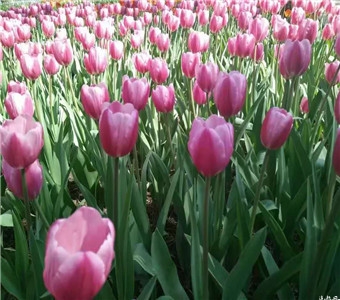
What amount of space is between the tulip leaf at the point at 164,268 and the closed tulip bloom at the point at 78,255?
1.56 feet

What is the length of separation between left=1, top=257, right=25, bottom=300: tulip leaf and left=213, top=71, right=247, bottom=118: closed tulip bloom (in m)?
0.62

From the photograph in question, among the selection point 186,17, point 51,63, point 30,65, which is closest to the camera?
point 30,65

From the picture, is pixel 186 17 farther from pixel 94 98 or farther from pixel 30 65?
pixel 94 98

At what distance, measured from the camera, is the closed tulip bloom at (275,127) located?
101cm

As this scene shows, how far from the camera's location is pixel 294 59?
1.50 meters

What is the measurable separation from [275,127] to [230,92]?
192 millimetres

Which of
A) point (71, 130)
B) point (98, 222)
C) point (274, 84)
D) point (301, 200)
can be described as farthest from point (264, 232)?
point (274, 84)

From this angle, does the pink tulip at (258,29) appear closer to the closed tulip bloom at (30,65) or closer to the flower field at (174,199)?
the flower field at (174,199)

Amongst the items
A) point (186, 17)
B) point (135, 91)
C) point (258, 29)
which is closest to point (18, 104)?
point (135, 91)

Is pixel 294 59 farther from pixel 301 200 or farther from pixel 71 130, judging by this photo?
pixel 71 130

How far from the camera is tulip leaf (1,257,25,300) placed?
101 centimetres

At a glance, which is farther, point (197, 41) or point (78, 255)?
point (197, 41)

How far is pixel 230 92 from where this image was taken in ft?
3.83

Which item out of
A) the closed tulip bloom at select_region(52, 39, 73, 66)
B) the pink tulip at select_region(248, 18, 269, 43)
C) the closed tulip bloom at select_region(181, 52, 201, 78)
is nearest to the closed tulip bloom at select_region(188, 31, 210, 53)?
the pink tulip at select_region(248, 18, 269, 43)
